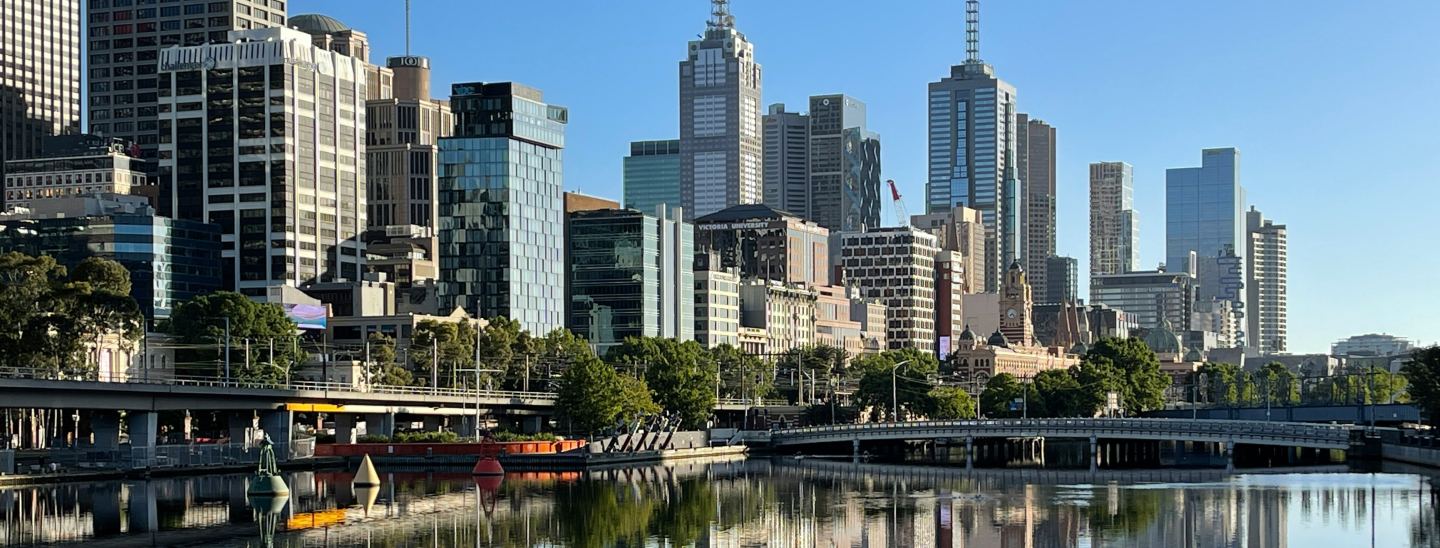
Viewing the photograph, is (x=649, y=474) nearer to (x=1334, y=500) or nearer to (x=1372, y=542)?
(x=1334, y=500)

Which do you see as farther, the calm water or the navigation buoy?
the navigation buoy

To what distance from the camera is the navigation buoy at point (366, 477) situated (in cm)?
15925

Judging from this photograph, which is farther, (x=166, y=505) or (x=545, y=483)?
(x=545, y=483)

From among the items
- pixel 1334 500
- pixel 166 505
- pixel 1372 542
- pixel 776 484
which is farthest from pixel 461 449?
pixel 1372 542

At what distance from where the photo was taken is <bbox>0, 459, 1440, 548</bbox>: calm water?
11781 centimetres

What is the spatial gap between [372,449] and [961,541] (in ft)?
285

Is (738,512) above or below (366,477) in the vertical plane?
below

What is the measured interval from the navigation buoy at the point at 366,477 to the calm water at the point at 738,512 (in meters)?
1.87

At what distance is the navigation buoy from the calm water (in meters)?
1.87

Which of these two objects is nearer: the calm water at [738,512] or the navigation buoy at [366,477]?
the calm water at [738,512]

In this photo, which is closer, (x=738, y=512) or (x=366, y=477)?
(x=738, y=512)

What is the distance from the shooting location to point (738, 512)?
139 metres

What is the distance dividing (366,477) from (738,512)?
35671 millimetres

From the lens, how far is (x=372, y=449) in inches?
7598
